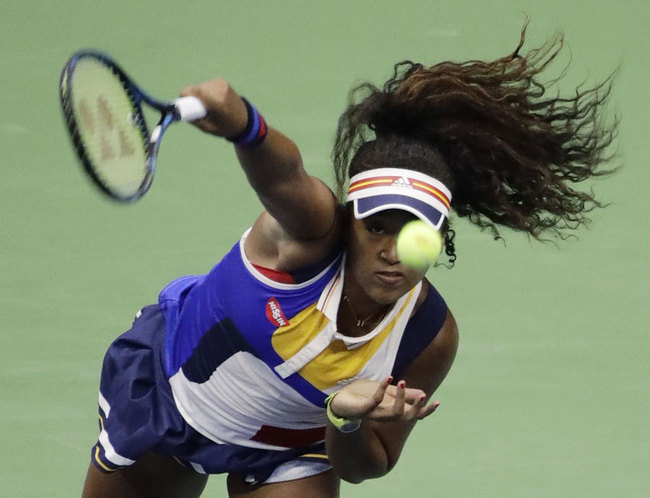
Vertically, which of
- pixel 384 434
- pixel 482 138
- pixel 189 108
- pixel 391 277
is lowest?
pixel 384 434

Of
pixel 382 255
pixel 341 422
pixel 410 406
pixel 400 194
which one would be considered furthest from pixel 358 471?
pixel 400 194

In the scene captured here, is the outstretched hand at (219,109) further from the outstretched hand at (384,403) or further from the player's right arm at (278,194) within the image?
the outstretched hand at (384,403)

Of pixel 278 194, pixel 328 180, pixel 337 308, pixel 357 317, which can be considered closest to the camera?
pixel 278 194

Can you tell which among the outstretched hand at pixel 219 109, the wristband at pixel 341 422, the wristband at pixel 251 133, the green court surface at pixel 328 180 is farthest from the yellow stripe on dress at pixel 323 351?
the green court surface at pixel 328 180

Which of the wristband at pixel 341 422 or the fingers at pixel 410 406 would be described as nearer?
the fingers at pixel 410 406

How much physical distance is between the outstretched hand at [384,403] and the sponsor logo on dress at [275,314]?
0.91 feet

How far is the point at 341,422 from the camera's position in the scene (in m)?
4.25

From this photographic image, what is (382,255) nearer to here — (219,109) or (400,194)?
(400,194)

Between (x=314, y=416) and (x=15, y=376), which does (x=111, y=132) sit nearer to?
(x=314, y=416)

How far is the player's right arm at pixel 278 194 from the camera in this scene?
3.61 metres

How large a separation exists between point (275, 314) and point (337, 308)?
0.17 meters

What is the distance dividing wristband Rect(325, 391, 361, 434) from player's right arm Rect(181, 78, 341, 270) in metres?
0.39

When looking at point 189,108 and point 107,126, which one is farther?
point 107,126

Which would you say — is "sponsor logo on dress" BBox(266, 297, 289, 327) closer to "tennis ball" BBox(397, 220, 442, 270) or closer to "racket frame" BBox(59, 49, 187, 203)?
"tennis ball" BBox(397, 220, 442, 270)
